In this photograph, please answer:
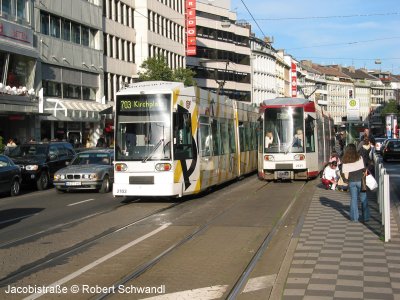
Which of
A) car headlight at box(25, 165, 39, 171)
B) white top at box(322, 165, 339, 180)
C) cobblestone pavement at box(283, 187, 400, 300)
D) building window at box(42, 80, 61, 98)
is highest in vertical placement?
building window at box(42, 80, 61, 98)

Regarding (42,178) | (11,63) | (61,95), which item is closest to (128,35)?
(61,95)

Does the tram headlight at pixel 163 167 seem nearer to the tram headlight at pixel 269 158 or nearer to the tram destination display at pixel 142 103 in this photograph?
the tram destination display at pixel 142 103

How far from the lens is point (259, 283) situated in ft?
25.0

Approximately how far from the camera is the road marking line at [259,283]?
24.1 feet

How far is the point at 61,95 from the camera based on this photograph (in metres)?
44.2

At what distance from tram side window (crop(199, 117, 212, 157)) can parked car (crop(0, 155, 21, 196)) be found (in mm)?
6756

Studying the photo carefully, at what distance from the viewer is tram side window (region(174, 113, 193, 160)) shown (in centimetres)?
1673

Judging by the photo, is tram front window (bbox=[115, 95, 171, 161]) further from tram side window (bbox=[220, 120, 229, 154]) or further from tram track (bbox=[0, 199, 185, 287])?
tram side window (bbox=[220, 120, 229, 154])

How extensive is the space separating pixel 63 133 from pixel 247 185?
2409cm

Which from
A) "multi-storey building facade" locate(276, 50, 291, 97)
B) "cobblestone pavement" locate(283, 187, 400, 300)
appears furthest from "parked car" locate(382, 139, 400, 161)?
"multi-storey building facade" locate(276, 50, 291, 97)

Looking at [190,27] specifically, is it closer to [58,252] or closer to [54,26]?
[54,26]

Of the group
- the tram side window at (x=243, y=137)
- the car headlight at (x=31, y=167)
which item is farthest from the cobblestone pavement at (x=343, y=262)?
the car headlight at (x=31, y=167)

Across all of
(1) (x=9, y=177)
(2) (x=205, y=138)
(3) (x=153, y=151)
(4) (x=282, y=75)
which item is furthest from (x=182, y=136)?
(4) (x=282, y=75)

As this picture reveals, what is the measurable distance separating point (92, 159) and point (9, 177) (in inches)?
128
